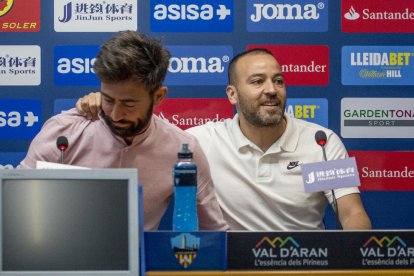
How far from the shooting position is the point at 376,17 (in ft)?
10.8

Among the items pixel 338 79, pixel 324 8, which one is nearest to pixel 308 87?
pixel 338 79

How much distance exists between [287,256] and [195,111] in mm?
1734

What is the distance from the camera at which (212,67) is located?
328 centimetres

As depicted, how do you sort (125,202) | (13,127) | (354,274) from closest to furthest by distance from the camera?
(125,202), (354,274), (13,127)

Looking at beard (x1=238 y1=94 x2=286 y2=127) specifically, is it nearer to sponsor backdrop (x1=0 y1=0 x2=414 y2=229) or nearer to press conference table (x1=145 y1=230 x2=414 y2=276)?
sponsor backdrop (x1=0 y1=0 x2=414 y2=229)

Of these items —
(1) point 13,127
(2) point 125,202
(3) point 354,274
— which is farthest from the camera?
(1) point 13,127

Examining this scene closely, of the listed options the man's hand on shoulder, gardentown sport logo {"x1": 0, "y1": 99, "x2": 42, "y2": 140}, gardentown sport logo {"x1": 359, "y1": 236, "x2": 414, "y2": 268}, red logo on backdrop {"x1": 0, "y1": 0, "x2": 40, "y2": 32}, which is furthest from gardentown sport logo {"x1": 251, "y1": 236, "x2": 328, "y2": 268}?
red logo on backdrop {"x1": 0, "y1": 0, "x2": 40, "y2": 32}

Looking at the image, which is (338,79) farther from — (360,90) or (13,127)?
(13,127)

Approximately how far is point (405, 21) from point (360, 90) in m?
0.42

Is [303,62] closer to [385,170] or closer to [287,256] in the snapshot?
[385,170]

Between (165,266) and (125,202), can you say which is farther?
(165,266)

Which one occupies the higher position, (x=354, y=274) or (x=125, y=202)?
(x=125, y=202)

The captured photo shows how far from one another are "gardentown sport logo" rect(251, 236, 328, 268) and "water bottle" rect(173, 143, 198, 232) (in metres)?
0.19

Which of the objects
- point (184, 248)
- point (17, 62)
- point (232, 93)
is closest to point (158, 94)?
point (184, 248)
